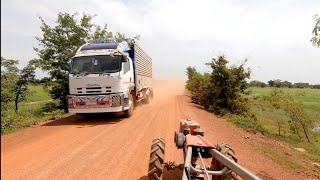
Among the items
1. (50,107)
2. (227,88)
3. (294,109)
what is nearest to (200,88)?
(227,88)

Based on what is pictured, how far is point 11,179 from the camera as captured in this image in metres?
6.80

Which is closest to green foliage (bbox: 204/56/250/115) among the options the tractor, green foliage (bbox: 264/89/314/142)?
green foliage (bbox: 264/89/314/142)

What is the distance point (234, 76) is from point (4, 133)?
18302mm

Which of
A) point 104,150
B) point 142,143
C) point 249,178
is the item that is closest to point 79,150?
point 104,150

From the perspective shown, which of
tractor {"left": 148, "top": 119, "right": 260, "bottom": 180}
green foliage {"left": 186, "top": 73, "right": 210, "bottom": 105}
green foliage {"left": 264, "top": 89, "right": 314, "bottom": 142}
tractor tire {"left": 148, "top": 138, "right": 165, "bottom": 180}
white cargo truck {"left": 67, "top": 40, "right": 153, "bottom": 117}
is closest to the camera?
tractor {"left": 148, "top": 119, "right": 260, "bottom": 180}

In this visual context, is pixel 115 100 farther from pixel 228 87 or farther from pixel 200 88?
pixel 200 88

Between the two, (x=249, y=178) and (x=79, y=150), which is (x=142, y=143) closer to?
(x=79, y=150)

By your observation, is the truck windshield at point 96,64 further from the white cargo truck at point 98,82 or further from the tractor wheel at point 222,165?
the tractor wheel at point 222,165

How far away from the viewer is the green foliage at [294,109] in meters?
22.9

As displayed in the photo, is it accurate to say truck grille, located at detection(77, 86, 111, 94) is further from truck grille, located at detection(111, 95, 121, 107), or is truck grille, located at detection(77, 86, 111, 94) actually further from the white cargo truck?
truck grille, located at detection(111, 95, 121, 107)

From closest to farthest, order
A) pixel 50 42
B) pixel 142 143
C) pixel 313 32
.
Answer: pixel 313 32
pixel 142 143
pixel 50 42

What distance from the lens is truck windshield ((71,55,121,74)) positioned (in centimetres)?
1502

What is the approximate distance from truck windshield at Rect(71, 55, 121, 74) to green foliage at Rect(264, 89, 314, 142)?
1398cm

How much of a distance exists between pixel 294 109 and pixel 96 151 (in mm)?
18391
